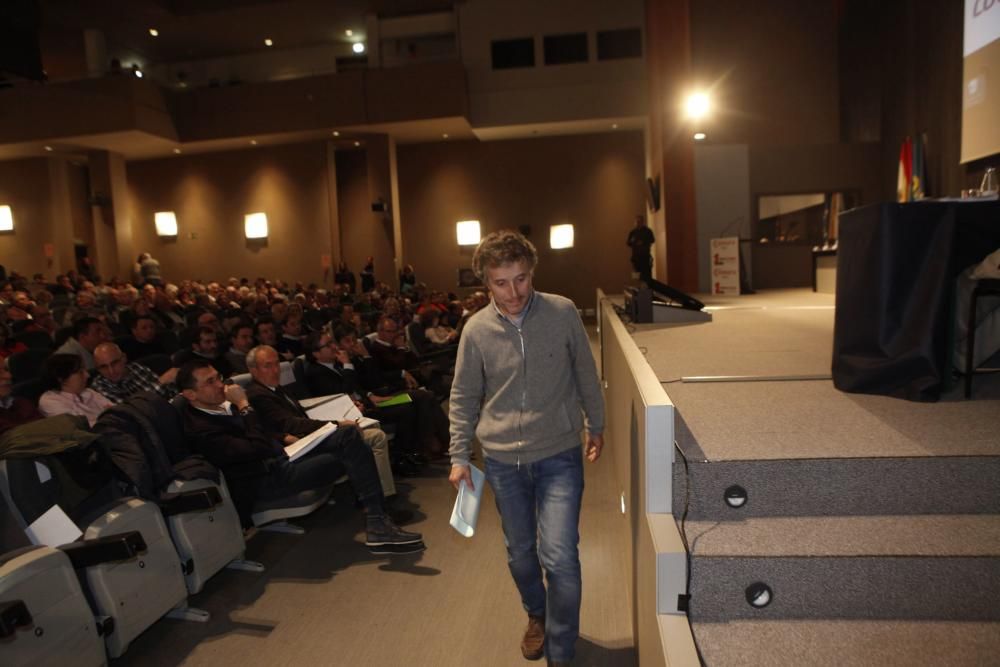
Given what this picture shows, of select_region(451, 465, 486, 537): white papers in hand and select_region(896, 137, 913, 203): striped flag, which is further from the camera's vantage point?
select_region(896, 137, 913, 203): striped flag

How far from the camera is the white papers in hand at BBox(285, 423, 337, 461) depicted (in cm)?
352

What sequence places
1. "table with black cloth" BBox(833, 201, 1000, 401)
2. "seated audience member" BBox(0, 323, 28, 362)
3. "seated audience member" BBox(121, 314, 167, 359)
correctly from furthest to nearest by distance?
"seated audience member" BBox(121, 314, 167, 359) < "seated audience member" BBox(0, 323, 28, 362) < "table with black cloth" BBox(833, 201, 1000, 401)

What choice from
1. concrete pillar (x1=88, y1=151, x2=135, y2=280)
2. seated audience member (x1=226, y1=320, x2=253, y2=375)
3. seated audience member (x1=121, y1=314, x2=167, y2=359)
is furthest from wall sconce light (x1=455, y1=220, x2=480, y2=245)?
seated audience member (x1=226, y1=320, x2=253, y2=375)

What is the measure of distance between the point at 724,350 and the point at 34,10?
13489 millimetres

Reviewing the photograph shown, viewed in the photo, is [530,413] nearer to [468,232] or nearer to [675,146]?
[675,146]

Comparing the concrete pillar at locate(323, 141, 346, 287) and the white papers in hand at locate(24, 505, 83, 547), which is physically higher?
the concrete pillar at locate(323, 141, 346, 287)

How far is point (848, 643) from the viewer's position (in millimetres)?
1760

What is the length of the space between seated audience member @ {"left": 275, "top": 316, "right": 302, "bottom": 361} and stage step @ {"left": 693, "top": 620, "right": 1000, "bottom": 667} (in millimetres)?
4888

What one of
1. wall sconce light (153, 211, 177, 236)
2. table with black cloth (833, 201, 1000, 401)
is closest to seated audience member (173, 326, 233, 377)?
table with black cloth (833, 201, 1000, 401)

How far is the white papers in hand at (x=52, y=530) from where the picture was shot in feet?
7.87

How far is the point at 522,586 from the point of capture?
242 cm

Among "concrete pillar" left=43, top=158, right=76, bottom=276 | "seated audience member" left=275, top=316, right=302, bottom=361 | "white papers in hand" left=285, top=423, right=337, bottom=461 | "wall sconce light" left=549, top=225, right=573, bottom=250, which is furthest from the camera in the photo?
"wall sconce light" left=549, top=225, right=573, bottom=250

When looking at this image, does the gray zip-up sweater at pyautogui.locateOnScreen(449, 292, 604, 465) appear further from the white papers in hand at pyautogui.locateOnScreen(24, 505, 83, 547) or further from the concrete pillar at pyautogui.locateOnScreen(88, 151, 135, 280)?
the concrete pillar at pyautogui.locateOnScreen(88, 151, 135, 280)

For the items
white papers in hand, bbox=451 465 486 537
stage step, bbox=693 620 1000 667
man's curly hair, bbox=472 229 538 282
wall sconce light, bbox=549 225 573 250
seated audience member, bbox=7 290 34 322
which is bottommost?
stage step, bbox=693 620 1000 667
